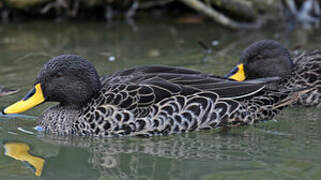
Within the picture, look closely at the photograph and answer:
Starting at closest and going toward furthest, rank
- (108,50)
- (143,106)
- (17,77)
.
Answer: (143,106), (17,77), (108,50)

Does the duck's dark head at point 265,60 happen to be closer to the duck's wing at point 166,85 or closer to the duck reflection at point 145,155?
the duck's wing at point 166,85

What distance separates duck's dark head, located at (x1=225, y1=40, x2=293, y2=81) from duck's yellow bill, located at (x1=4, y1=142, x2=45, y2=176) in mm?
3105

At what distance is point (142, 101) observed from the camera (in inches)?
249

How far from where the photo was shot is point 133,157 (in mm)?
5707

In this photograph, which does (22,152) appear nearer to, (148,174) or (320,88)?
(148,174)

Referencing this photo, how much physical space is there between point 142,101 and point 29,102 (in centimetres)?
130

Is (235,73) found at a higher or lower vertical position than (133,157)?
higher

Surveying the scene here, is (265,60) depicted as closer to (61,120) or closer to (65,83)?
(65,83)

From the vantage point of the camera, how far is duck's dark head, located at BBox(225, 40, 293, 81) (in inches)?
312

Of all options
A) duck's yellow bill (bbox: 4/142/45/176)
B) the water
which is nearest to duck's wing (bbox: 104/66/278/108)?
the water

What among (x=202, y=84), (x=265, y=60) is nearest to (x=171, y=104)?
(x=202, y=84)

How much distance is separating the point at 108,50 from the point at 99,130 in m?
4.68

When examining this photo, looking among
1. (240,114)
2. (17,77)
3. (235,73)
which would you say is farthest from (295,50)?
(17,77)

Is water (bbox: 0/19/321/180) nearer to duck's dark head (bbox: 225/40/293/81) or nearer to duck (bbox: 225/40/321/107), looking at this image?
duck (bbox: 225/40/321/107)
